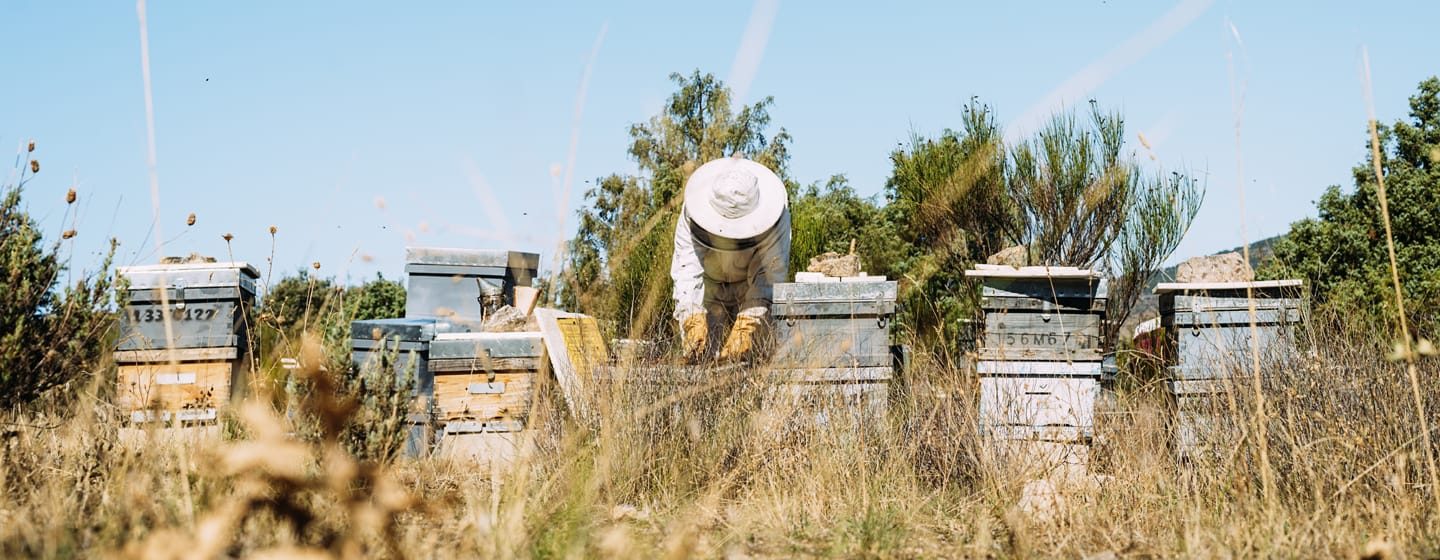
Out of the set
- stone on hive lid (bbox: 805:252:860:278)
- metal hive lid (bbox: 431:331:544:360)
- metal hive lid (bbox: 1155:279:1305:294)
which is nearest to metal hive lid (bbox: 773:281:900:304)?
stone on hive lid (bbox: 805:252:860:278)

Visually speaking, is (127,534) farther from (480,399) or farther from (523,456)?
(480,399)

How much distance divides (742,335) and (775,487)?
2.29 meters

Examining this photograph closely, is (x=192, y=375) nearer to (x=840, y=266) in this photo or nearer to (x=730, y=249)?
(x=730, y=249)

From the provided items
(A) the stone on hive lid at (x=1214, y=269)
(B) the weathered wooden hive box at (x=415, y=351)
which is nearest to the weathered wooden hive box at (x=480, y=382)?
(B) the weathered wooden hive box at (x=415, y=351)

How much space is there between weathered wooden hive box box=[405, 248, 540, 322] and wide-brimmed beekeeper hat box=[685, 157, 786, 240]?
81.5 inches

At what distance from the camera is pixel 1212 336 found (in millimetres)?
6113

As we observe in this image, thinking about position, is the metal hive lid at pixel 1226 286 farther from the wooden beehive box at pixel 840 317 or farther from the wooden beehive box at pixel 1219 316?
the wooden beehive box at pixel 840 317

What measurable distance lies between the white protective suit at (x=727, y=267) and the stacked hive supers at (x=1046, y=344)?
5.29 ft

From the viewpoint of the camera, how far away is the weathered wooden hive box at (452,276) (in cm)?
858

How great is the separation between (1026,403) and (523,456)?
2514mm

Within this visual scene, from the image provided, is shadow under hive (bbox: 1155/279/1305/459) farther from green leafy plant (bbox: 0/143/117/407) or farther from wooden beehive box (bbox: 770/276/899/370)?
green leafy plant (bbox: 0/143/117/407)

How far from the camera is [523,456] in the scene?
433 centimetres

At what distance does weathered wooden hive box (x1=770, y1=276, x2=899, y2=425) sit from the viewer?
5805mm

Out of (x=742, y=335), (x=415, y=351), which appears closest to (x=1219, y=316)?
(x=742, y=335)
